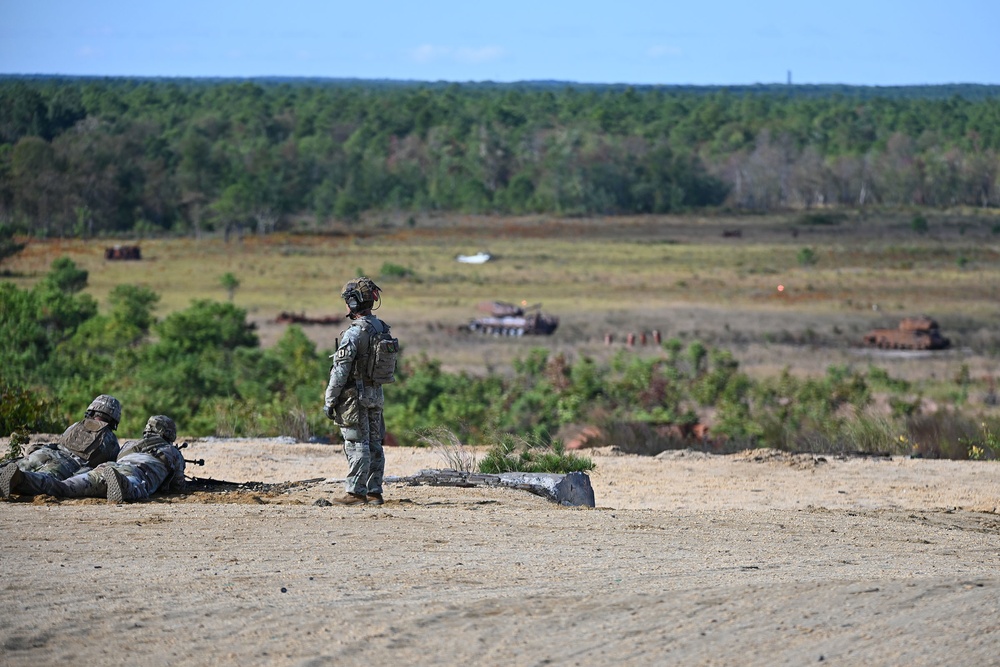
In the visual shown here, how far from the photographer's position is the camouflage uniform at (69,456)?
959 cm

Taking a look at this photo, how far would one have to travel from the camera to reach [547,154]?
105875 mm

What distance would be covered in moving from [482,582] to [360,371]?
7.56 ft

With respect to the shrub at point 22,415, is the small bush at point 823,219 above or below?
above

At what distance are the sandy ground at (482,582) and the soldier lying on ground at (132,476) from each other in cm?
13

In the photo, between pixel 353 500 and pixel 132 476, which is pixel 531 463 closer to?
pixel 353 500

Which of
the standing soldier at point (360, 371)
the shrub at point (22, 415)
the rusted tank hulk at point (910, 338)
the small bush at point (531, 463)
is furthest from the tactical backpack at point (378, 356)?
the rusted tank hulk at point (910, 338)

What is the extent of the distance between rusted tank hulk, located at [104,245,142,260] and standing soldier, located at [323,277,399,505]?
5351cm

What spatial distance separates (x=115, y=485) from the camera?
959 cm

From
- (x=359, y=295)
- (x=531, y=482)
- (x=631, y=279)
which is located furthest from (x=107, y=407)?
(x=631, y=279)

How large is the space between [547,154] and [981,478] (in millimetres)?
94148

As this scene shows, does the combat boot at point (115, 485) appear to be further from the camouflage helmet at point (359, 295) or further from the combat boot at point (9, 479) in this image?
the camouflage helmet at point (359, 295)

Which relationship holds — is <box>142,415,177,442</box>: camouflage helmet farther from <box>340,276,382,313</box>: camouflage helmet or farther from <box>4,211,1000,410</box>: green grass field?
<box>4,211,1000,410</box>: green grass field

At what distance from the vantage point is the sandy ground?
6.32 m

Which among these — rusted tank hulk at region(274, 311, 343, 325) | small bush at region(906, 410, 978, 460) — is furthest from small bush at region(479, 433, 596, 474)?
rusted tank hulk at region(274, 311, 343, 325)
